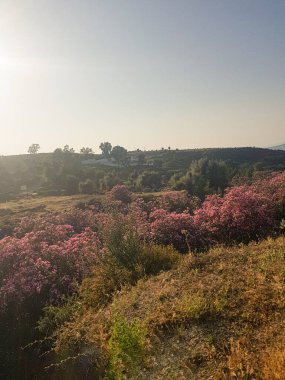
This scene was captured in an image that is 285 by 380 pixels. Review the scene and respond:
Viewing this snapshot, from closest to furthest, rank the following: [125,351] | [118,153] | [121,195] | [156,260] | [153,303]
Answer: [125,351]
[153,303]
[156,260]
[121,195]
[118,153]

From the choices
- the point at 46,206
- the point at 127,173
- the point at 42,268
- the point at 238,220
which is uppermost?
the point at 238,220

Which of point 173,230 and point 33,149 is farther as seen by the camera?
point 33,149

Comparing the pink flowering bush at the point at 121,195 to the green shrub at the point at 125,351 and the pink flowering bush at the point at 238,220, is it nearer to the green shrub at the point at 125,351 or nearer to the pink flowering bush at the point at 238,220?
the pink flowering bush at the point at 238,220

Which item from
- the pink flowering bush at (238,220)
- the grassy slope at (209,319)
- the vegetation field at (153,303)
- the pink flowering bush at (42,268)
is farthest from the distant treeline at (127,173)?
the grassy slope at (209,319)

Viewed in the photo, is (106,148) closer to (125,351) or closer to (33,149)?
(33,149)

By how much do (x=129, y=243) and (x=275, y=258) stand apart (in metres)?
4.58

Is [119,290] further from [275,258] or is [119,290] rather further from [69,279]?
[275,258]

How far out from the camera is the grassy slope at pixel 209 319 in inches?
225

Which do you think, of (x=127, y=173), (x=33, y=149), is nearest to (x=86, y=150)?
(x=33, y=149)

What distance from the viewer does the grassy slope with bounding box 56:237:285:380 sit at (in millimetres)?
5703

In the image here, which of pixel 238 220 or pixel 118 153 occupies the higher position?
pixel 118 153

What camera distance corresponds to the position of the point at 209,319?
7125 millimetres

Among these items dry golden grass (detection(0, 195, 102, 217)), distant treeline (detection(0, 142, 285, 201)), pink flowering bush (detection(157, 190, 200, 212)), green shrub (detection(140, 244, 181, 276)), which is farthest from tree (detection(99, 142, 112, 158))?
green shrub (detection(140, 244, 181, 276))

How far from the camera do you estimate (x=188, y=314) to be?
7.35 meters
